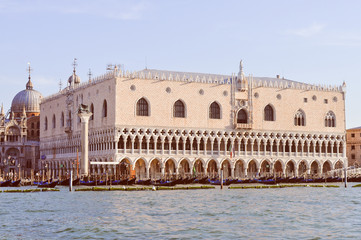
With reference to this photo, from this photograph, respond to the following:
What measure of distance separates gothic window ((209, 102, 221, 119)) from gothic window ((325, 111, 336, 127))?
13769mm

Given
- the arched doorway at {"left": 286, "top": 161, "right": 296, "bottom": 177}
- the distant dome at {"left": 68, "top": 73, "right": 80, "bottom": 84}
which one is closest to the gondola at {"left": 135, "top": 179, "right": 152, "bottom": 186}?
the arched doorway at {"left": 286, "top": 161, "right": 296, "bottom": 177}

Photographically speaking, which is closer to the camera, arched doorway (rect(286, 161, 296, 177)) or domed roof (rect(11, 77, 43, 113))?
arched doorway (rect(286, 161, 296, 177))

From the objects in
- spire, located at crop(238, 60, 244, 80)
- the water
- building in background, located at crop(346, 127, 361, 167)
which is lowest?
the water

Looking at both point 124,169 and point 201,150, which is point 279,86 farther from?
point 124,169

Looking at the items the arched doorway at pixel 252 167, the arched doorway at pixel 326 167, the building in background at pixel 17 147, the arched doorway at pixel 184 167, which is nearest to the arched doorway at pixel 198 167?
the arched doorway at pixel 184 167

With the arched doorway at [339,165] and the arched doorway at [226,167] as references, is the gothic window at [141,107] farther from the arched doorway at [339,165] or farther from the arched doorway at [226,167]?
the arched doorway at [339,165]

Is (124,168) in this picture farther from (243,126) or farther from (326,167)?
(326,167)

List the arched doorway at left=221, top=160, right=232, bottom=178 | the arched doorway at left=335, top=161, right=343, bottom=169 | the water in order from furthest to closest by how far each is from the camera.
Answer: the arched doorway at left=335, top=161, right=343, bottom=169, the arched doorway at left=221, top=160, right=232, bottom=178, the water

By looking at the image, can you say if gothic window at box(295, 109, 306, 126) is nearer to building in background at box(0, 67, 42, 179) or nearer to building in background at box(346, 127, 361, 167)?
building in background at box(346, 127, 361, 167)

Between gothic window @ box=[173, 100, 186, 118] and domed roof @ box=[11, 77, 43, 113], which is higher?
domed roof @ box=[11, 77, 43, 113]

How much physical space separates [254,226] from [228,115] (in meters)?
47.1

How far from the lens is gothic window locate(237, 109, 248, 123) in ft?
245

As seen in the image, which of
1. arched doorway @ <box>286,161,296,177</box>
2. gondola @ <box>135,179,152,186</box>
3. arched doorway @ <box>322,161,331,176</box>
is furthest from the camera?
arched doorway @ <box>322,161,331,176</box>

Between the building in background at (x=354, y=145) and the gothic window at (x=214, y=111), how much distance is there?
79.8 ft
